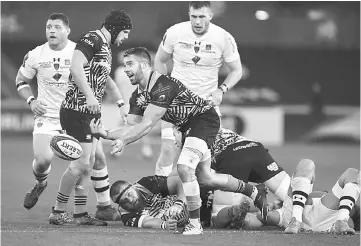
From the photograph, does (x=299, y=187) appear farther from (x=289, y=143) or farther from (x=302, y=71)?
(x=302, y=71)

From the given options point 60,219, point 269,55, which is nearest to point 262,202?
point 60,219

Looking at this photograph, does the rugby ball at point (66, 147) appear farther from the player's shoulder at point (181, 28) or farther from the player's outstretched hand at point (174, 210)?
the player's shoulder at point (181, 28)

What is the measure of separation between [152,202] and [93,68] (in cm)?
148

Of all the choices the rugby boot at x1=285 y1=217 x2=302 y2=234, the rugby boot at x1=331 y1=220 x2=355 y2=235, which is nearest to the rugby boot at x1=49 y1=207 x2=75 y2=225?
the rugby boot at x1=285 y1=217 x2=302 y2=234

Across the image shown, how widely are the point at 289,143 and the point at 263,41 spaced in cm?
294

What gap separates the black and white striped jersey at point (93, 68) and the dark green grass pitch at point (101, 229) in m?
1.26

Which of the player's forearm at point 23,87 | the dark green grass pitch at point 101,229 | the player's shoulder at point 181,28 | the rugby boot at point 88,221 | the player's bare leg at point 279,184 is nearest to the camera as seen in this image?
the dark green grass pitch at point 101,229

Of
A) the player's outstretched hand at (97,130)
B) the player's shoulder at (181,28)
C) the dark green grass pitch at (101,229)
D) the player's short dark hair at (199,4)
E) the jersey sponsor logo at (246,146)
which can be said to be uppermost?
the player's short dark hair at (199,4)

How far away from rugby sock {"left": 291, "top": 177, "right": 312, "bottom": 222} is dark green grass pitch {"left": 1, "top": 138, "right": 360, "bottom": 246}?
0.72ft

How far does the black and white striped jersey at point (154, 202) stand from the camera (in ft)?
27.8

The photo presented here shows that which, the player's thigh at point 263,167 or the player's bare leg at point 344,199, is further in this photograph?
the player's thigh at point 263,167

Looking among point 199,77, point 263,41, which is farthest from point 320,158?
point 199,77

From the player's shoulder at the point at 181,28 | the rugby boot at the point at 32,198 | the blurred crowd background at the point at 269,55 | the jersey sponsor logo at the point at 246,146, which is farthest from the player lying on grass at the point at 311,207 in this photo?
the blurred crowd background at the point at 269,55

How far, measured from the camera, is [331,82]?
24516 mm
